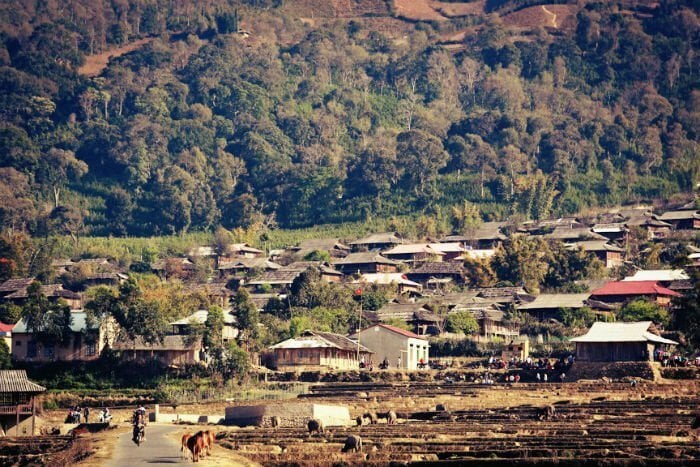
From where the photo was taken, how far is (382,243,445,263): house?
431 feet

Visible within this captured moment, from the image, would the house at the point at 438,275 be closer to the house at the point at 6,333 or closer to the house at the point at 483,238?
the house at the point at 483,238

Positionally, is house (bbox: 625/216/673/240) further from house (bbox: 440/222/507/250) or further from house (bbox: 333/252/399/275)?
house (bbox: 333/252/399/275)

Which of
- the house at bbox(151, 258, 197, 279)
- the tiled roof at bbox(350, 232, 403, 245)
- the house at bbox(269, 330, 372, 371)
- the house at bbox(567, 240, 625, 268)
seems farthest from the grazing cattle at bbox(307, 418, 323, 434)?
the tiled roof at bbox(350, 232, 403, 245)

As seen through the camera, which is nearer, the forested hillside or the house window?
the house window

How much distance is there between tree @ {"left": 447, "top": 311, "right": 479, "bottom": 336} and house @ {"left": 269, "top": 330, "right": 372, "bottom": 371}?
30.8 ft

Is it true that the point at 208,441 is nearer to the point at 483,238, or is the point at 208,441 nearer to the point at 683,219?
the point at 483,238

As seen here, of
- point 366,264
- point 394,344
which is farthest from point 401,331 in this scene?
point 366,264

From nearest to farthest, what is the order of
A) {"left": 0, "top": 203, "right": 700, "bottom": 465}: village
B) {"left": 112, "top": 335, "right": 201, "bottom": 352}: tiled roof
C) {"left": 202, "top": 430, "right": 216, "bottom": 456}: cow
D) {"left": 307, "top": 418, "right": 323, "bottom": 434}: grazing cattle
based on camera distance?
{"left": 202, "top": 430, "right": 216, "bottom": 456}: cow < {"left": 307, "top": 418, "right": 323, "bottom": 434}: grazing cattle < {"left": 0, "top": 203, "right": 700, "bottom": 465}: village < {"left": 112, "top": 335, "right": 201, "bottom": 352}: tiled roof

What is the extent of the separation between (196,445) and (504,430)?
15.1m

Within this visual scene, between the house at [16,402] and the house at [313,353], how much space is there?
72.9 feet

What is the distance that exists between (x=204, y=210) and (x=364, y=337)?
216 feet

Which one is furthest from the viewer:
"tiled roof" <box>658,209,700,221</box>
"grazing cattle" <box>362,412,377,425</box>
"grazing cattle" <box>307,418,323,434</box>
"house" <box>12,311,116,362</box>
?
"tiled roof" <box>658,209,700,221</box>

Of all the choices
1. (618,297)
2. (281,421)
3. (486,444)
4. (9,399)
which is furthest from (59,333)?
(486,444)

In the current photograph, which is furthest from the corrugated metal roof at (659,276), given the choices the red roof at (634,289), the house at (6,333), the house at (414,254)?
the house at (6,333)
